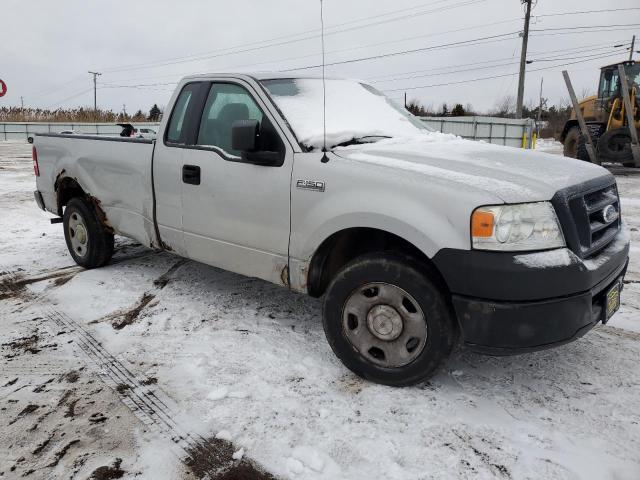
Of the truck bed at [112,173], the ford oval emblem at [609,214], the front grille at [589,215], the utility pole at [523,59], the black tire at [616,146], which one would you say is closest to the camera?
the front grille at [589,215]

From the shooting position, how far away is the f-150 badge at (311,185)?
9.85 ft

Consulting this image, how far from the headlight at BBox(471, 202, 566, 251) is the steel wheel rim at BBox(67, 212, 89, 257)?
13.3ft

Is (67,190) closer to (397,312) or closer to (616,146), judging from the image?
(397,312)

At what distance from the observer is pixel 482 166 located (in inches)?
111

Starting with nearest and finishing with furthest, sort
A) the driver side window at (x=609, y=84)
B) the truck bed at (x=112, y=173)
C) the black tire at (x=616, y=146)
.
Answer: the truck bed at (x=112, y=173) < the black tire at (x=616, y=146) < the driver side window at (x=609, y=84)

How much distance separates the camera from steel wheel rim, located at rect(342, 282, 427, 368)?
8.98ft

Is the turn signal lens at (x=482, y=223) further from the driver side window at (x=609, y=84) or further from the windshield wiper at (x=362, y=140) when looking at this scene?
the driver side window at (x=609, y=84)

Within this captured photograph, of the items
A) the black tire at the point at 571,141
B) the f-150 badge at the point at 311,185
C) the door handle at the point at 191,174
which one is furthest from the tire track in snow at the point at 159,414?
the black tire at the point at 571,141

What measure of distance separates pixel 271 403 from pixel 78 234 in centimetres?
346

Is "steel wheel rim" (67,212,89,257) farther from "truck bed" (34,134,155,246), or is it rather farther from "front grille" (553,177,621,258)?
"front grille" (553,177,621,258)

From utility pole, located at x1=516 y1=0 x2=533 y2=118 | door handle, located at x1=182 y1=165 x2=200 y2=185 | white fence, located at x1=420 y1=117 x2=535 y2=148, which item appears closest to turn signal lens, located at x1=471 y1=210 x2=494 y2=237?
door handle, located at x1=182 y1=165 x2=200 y2=185

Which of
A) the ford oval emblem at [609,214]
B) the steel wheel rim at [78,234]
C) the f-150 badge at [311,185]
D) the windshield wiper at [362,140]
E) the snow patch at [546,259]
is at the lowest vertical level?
the steel wheel rim at [78,234]

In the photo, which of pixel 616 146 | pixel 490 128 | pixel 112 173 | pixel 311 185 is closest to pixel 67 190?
pixel 112 173

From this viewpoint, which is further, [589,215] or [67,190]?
[67,190]
